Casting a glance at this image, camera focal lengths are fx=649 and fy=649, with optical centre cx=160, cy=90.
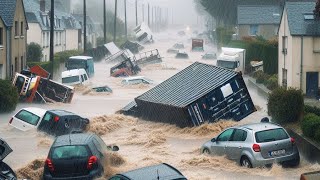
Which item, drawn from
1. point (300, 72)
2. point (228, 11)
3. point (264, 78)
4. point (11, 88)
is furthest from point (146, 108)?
point (228, 11)

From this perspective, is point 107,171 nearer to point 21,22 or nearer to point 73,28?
point 21,22

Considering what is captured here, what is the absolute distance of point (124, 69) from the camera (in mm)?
62312

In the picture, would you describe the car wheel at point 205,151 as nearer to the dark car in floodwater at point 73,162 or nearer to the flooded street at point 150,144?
the flooded street at point 150,144

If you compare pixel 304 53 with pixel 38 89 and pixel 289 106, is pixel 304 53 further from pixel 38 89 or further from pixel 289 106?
pixel 38 89

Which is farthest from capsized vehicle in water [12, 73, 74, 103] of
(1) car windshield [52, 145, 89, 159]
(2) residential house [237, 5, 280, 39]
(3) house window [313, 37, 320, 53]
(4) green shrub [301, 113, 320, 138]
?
(2) residential house [237, 5, 280, 39]

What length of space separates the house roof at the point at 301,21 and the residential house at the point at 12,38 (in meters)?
18.5

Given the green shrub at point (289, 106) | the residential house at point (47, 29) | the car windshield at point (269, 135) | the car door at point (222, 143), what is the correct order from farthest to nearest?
the residential house at point (47, 29)
the green shrub at point (289, 106)
the car door at point (222, 143)
the car windshield at point (269, 135)

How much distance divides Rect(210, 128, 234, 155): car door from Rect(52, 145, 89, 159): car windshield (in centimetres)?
511

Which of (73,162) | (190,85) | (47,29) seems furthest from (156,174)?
(47,29)

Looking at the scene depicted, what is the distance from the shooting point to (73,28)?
287ft

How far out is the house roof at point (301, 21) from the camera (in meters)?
38.3

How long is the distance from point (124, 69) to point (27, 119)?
35.2 m

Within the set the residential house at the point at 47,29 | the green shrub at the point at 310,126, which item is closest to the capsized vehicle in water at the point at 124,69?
the residential house at the point at 47,29

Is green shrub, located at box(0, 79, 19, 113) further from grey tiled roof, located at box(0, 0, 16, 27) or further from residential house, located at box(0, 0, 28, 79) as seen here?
grey tiled roof, located at box(0, 0, 16, 27)
